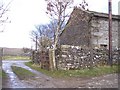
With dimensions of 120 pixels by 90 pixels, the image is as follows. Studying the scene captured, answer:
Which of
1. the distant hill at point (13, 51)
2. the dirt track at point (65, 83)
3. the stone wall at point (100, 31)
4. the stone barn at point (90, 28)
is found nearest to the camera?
the dirt track at point (65, 83)

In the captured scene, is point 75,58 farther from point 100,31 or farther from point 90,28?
point 100,31

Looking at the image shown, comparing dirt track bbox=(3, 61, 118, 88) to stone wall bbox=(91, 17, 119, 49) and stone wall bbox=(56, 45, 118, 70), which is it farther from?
stone wall bbox=(91, 17, 119, 49)

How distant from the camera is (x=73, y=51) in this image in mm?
17078

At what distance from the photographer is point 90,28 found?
86.5 feet

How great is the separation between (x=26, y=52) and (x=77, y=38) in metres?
40.7

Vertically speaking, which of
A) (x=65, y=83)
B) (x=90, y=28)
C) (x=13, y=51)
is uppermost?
(x=90, y=28)

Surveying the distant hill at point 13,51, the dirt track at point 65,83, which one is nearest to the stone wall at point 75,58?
the dirt track at point 65,83

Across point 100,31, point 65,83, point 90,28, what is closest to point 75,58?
point 65,83

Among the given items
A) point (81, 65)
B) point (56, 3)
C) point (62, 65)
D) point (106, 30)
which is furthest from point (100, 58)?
point (106, 30)

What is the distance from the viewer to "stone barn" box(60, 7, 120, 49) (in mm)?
25953

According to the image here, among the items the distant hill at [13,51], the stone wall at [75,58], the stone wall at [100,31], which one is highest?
the stone wall at [100,31]

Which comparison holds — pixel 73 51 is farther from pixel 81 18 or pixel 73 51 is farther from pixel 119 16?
pixel 119 16

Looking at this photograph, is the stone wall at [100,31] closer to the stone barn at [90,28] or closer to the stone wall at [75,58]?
the stone barn at [90,28]

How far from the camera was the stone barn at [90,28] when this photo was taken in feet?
85.1
